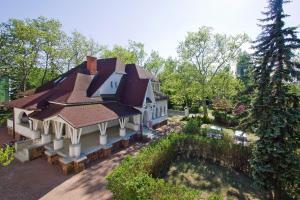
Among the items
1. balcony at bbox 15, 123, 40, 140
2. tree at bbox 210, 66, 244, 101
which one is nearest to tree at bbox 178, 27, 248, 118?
tree at bbox 210, 66, 244, 101

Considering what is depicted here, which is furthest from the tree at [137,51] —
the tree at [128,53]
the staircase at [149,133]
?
the staircase at [149,133]

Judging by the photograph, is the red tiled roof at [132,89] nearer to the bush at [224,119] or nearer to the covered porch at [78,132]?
the covered porch at [78,132]

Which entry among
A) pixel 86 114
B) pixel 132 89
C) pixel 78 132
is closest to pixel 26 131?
pixel 86 114

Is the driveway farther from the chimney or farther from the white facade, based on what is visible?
the chimney

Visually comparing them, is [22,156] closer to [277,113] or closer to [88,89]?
[88,89]

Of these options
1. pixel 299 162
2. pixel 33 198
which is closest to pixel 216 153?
pixel 299 162

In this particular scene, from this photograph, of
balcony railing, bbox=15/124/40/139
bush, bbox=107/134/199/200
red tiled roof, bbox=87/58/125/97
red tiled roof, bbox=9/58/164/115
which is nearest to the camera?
bush, bbox=107/134/199/200
